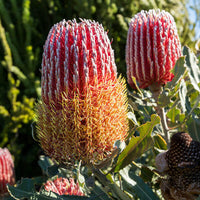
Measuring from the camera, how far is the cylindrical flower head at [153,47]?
1237 mm

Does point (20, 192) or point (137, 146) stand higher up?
point (137, 146)

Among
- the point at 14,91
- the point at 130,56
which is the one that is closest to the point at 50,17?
the point at 14,91

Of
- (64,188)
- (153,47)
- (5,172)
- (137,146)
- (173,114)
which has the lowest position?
(5,172)

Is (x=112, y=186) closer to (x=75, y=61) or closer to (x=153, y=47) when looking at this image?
(x=75, y=61)

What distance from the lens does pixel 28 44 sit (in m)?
4.13

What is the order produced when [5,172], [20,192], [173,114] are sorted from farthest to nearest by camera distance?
[5,172] → [173,114] → [20,192]

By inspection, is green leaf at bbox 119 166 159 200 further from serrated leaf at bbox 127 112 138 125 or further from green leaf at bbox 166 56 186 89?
green leaf at bbox 166 56 186 89

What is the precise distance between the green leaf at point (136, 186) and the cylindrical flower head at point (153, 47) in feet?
1.47

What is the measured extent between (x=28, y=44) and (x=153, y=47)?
3210 millimetres

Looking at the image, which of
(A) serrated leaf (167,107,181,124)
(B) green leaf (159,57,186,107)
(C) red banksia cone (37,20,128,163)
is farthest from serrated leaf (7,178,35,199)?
(A) serrated leaf (167,107,181,124)

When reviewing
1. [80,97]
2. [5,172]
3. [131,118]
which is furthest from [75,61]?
[5,172]

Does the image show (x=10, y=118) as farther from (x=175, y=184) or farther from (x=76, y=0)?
(x=175, y=184)

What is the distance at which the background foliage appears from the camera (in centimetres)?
407

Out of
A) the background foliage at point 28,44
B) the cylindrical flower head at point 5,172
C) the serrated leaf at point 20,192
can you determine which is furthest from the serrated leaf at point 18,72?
the serrated leaf at point 20,192
